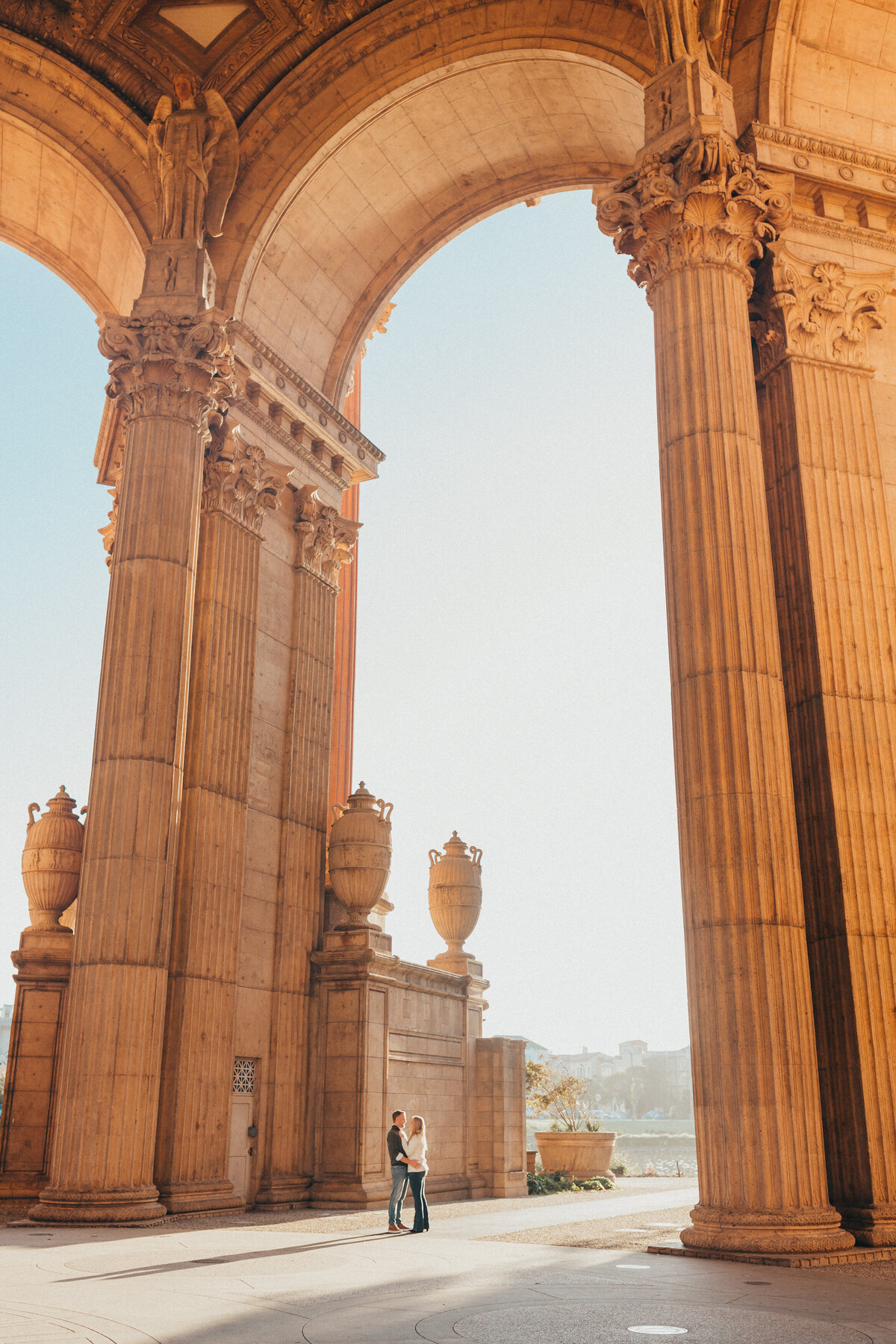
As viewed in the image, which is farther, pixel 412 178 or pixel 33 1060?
pixel 412 178

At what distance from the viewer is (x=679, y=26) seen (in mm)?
16094

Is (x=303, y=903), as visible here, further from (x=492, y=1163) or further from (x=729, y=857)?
(x=729, y=857)

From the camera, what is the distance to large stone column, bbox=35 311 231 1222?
16.3 m

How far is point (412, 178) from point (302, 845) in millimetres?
14107

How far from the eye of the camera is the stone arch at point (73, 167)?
22.2m

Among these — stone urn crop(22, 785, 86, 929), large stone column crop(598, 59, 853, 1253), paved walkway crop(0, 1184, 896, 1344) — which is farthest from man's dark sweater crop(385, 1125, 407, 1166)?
stone urn crop(22, 785, 86, 929)

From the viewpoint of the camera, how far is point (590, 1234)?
48.5 ft

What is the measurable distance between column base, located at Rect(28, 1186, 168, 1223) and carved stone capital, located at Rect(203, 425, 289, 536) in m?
11.2

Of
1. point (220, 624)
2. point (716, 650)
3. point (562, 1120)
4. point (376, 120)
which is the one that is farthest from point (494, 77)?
point (562, 1120)

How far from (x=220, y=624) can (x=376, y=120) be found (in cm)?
1059

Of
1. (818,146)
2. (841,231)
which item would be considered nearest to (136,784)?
(841,231)

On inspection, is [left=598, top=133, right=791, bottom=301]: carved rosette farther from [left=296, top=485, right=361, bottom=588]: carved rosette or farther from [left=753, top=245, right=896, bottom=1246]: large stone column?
[left=296, top=485, right=361, bottom=588]: carved rosette

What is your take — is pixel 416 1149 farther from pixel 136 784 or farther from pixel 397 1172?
pixel 136 784

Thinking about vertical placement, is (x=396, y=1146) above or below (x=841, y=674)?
below
